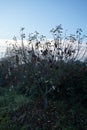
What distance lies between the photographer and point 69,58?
10734mm

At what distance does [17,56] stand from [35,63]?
2.38m

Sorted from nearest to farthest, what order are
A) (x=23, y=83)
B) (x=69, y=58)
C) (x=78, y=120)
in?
(x=78, y=120)
(x=69, y=58)
(x=23, y=83)

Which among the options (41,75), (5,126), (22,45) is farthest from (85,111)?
(22,45)

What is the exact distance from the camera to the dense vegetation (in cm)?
906

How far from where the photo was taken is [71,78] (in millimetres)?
10516

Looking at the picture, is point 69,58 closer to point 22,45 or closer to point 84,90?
point 84,90

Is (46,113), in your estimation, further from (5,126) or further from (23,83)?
(23,83)

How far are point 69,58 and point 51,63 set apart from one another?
95cm

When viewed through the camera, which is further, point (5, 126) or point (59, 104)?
point (59, 104)

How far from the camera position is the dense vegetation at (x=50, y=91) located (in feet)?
29.7

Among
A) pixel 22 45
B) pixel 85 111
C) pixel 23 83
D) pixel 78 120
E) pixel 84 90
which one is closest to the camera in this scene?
pixel 78 120

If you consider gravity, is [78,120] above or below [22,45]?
below

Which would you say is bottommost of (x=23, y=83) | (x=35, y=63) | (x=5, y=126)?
(x=5, y=126)

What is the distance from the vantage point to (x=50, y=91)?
10664 mm
